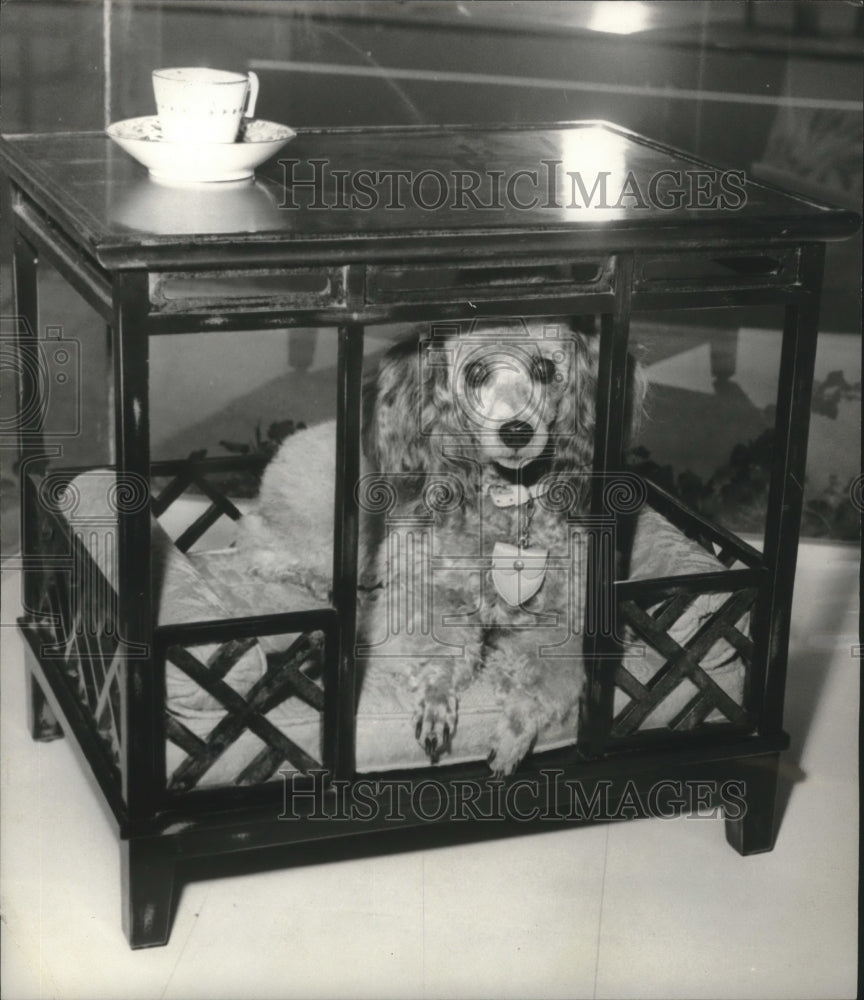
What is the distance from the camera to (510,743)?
183 centimetres

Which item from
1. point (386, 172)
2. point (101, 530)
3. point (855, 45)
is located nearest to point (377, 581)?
point (101, 530)

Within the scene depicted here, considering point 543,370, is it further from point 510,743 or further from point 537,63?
point 537,63

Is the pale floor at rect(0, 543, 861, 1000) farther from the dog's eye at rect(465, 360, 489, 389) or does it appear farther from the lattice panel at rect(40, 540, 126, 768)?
the dog's eye at rect(465, 360, 489, 389)

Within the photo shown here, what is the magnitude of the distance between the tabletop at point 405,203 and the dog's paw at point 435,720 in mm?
550

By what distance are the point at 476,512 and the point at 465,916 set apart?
50 centimetres

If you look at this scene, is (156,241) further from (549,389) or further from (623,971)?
(623,971)

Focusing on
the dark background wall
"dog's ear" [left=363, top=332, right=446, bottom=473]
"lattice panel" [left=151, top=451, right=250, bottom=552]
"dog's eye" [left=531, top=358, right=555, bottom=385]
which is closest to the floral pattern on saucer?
"dog's ear" [left=363, top=332, right=446, bottom=473]

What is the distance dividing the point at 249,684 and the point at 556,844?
0.50m

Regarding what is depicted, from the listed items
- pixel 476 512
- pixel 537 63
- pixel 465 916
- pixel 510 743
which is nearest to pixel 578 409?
pixel 476 512

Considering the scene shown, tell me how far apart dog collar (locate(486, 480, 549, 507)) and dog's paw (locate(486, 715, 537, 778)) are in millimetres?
266

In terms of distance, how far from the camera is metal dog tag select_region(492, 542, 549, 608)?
1847mm

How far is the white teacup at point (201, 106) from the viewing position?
5.46 ft

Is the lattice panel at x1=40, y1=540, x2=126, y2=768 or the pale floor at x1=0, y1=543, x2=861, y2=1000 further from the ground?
the lattice panel at x1=40, y1=540, x2=126, y2=768

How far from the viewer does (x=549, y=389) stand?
175 cm
